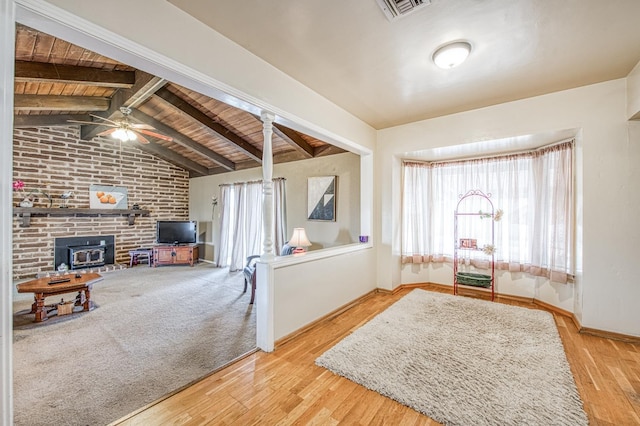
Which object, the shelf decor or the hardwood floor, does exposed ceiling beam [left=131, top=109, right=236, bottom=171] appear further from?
the shelf decor

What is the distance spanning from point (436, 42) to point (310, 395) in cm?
293

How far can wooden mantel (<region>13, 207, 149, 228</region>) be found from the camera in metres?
5.03

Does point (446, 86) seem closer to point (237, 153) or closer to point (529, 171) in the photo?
point (529, 171)

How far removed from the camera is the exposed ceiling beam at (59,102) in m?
3.69

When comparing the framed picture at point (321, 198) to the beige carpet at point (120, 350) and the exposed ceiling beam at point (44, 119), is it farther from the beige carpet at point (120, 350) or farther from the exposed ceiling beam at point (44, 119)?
the exposed ceiling beam at point (44, 119)

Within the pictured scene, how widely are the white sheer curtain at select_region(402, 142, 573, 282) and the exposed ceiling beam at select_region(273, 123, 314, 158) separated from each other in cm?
183

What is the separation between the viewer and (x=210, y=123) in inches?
186

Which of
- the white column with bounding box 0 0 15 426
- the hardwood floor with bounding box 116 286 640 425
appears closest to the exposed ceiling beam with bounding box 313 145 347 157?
the hardwood floor with bounding box 116 286 640 425

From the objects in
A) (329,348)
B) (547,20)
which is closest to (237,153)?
(329,348)

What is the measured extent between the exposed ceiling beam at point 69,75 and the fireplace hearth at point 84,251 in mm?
4082

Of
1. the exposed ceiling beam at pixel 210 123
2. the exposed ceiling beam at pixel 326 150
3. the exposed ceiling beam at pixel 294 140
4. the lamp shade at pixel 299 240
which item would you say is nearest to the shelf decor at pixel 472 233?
the exposed ceiling beam at pixel 326 150

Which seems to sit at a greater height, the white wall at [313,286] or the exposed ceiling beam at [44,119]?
the exposed ceiling beam at [44,119]

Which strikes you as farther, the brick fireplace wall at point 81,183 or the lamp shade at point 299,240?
the brick fireplace wall at point 81,183

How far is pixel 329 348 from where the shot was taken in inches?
97.6
